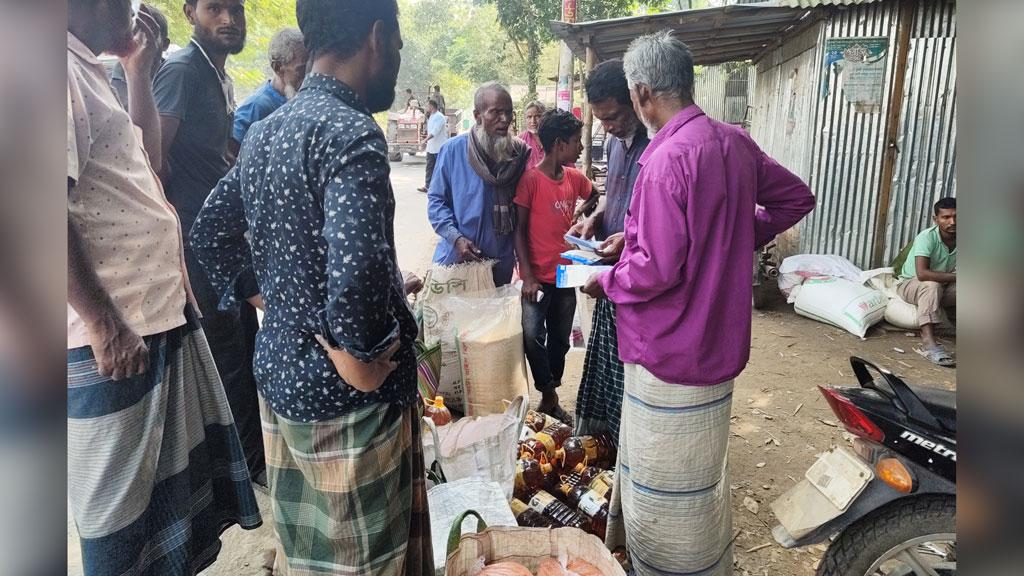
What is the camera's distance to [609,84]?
271 centimetres

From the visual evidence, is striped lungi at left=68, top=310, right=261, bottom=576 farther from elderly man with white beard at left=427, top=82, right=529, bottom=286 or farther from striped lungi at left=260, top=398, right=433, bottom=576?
elderly man with white beard at left=427, top=82, right=529, bottom=286

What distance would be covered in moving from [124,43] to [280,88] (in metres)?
1.39

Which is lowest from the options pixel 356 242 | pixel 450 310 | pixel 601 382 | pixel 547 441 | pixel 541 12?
pixel 547 441

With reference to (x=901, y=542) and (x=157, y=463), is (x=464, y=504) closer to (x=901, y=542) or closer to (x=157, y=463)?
(x=157, y=463)

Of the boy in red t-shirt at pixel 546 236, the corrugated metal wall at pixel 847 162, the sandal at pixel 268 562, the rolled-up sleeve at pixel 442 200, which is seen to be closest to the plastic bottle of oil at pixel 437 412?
the boy in red t-shirt at pixel 546 236

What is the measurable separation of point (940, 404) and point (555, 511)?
55.9 inches

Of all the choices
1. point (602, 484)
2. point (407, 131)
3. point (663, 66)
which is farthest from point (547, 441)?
point (407, 131)

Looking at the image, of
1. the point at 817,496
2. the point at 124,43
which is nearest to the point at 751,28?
the point at 817,496

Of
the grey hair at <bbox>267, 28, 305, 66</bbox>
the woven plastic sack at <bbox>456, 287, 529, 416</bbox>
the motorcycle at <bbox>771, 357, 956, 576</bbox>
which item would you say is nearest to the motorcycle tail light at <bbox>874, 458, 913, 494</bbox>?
the motorcycle at <bbox>771, 357, 956, 576</bbox>

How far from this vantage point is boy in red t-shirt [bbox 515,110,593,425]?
3543 millimetres

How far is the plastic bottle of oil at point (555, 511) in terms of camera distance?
2.48 m

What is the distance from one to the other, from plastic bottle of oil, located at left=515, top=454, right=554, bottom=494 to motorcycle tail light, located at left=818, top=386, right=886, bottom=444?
1.26 m

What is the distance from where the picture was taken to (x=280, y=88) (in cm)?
309

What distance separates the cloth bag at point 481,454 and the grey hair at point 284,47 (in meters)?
1.92
